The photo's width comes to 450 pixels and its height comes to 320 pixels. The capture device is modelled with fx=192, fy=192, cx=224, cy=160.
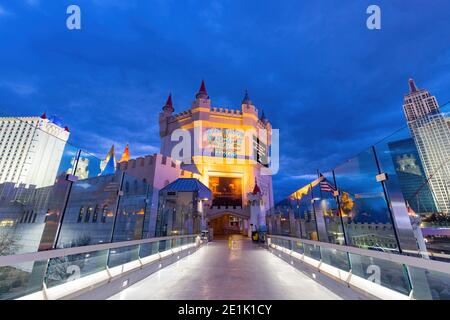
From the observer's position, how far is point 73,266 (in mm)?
3857

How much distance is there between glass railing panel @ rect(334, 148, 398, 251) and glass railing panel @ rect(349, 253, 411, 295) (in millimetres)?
326

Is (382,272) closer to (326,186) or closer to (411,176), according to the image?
(411,176)

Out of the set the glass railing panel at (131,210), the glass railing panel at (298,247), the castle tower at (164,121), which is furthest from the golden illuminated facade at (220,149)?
the glass railing panel at (131,210)

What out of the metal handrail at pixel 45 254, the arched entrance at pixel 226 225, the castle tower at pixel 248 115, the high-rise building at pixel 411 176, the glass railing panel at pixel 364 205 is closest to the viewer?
the metal handrail at pixel 45 254

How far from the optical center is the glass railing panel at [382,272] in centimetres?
306

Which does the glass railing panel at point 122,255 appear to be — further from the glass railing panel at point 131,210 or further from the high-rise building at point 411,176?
the high-rise building at point 411,176

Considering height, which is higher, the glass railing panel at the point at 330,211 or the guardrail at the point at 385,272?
the glass railing panel at the point at 330,211

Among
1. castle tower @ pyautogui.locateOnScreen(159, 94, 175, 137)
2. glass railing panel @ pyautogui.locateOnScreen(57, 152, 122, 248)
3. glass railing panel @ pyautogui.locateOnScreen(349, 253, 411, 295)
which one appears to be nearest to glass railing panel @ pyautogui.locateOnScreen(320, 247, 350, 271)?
glass railing panel @ pyautogui.locateOnScreen(349, 253, 411, 295)

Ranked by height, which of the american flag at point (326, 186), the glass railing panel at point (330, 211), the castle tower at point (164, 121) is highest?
Result: the castle tower at point (164, 121)

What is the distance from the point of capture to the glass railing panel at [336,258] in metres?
4.59

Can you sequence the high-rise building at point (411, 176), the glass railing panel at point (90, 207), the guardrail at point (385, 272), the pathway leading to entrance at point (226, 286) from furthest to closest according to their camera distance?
the glass railing panel at point (90, 207), the pathway leading to entrance at point (226, 286), the high-rise building at point (411, 176), the guardrail at point (385, 272)

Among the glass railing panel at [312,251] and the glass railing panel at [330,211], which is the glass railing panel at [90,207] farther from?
the glass railing panel at [330,211]

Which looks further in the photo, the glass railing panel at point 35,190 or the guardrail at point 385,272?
the glass railing panel at point 35,190
